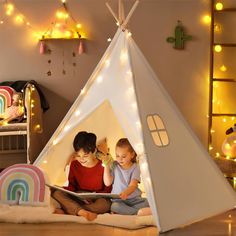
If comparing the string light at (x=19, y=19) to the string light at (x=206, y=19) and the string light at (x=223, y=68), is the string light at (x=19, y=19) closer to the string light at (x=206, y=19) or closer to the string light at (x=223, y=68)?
the string light at (x=206, y=19)

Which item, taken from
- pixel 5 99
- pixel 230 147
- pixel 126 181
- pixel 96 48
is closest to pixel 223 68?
pixel 230 147

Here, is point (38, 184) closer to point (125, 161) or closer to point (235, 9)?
point (125, 161)

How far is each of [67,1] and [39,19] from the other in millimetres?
317

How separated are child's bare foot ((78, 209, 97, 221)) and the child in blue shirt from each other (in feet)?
0.46

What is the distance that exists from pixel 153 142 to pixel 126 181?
347mm

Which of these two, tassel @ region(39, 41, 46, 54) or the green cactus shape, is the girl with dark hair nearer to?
tassel @ region(39, 41, 46, 54)

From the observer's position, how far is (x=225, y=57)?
495cm

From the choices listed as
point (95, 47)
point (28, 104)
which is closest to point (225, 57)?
point (95, 47)

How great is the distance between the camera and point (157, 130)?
121 inches

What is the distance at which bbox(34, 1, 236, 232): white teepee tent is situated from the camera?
2.86 meters

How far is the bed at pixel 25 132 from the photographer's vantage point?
14.0 ft

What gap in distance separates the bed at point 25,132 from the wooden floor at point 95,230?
54.3 inches

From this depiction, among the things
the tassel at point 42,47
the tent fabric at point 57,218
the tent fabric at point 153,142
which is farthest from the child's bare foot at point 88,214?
the tassel at point 42,47

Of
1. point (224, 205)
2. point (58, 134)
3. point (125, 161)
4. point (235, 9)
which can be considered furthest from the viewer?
point (235, 9)
